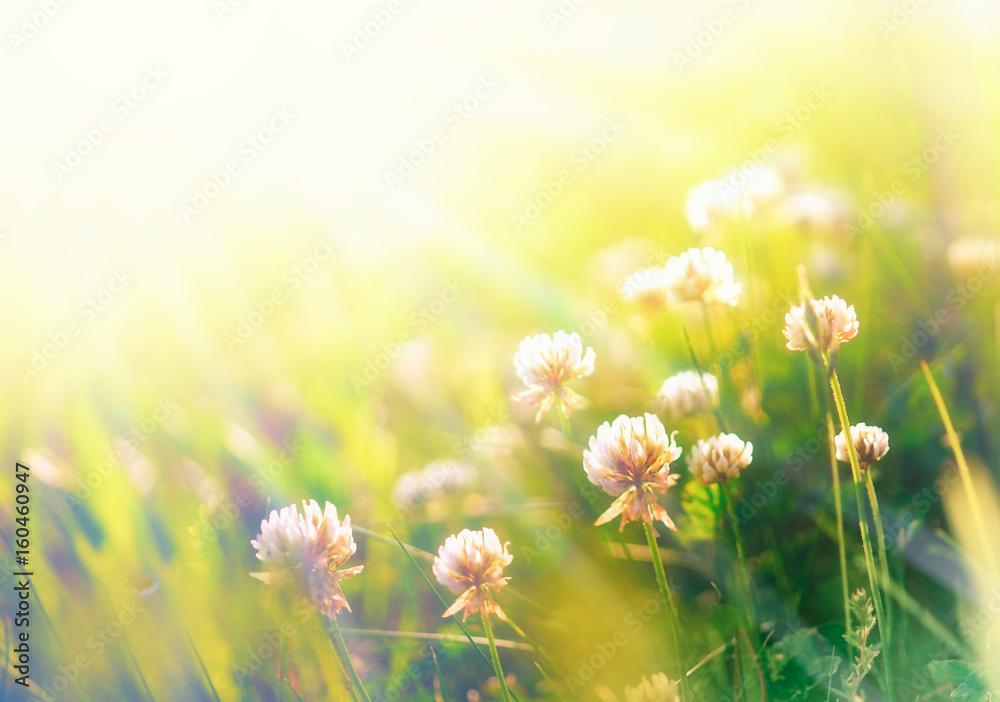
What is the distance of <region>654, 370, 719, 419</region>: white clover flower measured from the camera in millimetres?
1703

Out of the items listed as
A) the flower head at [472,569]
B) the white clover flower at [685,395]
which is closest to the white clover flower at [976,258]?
the white clover flower at [685,395]

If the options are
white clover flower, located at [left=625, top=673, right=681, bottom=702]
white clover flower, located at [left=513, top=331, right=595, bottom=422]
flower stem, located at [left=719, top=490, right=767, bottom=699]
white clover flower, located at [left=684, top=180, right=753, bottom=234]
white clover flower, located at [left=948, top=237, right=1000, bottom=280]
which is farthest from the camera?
white clover flower, located at [left=684, top=180, right=753, bottom=234]

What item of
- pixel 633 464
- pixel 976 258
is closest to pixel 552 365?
pixel 633 464

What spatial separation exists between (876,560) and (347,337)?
6.05 ft

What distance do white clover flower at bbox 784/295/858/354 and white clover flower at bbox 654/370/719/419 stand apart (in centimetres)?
54

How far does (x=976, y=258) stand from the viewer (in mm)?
1979

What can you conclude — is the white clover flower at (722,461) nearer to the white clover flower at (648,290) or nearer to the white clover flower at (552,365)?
the white clover flower at (552,365)

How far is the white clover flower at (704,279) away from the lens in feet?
4.85

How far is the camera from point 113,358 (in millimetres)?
2576

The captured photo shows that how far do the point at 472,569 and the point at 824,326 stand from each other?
0.65m

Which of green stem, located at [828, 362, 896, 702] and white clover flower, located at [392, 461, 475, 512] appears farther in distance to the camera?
white clover flower, located at [392, 461, 475, 512]

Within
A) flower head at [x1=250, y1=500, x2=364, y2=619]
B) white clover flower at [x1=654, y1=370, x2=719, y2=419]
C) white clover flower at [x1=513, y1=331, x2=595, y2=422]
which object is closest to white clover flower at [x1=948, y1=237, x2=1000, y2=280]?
white clover flower at [x1=654, y1=370, x2=719, y2=419]

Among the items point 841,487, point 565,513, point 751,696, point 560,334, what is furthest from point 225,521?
point 841,487

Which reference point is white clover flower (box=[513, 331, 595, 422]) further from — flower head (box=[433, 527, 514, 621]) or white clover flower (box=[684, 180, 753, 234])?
white clover flower (box=[684, 180, 753, 234])
